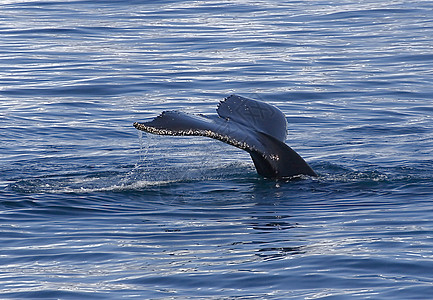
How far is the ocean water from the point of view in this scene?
7.14 meters

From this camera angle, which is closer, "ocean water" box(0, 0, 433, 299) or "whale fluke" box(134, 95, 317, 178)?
"ocean water" box(0, 0, 433, 299)

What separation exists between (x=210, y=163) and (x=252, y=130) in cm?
235

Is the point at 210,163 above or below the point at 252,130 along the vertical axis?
below

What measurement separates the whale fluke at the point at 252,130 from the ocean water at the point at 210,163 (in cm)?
19

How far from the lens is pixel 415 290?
658cm

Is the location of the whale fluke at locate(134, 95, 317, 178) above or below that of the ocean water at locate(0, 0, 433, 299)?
above

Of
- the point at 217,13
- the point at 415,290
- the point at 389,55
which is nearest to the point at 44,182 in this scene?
the point at 415,290

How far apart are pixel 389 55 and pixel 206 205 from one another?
1124 centimetres

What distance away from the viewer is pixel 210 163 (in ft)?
37.8

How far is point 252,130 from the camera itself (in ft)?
30.3

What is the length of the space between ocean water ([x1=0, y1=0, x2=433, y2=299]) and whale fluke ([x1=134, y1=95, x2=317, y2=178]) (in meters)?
0.19

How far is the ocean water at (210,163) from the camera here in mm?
7137

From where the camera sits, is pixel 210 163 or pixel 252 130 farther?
pixel 210 163

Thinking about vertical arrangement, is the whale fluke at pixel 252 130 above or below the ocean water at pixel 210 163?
above
